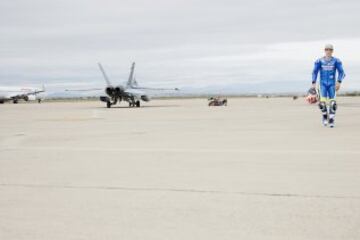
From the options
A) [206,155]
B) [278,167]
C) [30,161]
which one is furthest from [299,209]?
[30,161]

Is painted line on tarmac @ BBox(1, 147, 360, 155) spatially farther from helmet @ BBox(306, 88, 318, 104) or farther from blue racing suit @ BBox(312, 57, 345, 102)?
helmet @ BBox(306, 88, 318, 104)

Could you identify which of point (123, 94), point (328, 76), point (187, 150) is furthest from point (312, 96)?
point (123, 94)

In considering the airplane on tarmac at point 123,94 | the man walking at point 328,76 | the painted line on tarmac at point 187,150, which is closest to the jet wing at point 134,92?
the airplane on tarmac at point 123,94

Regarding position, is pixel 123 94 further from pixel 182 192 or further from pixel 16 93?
pixel 16 93

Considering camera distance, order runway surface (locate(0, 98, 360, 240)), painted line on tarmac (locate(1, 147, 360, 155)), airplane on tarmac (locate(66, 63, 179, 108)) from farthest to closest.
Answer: airplane on tarmac (locate(66, 63, 179, 108)) < painted line on tarmac (locate(1, 147, 360, 155)) < runway surface (locate(0, 98, 360, 240))

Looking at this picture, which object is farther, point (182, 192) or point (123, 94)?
point (123, 94)

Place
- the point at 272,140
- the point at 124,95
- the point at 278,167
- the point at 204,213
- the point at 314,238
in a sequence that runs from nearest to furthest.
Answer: the point at 314,238, the point at 204,213, the point at 278,167, the point at 272,140, the point at 124,95

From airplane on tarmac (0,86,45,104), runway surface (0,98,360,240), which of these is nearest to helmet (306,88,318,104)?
runway surface (0,98,360,240)

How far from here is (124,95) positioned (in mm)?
45531

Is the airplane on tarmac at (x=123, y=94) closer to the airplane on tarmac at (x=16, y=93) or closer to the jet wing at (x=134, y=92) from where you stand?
the jet wing at (x=134, y=92)

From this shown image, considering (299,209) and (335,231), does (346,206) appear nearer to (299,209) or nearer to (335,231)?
(299,209)

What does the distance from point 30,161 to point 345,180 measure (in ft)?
14.1

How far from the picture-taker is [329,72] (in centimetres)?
1466

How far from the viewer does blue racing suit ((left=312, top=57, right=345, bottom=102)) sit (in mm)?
14641
